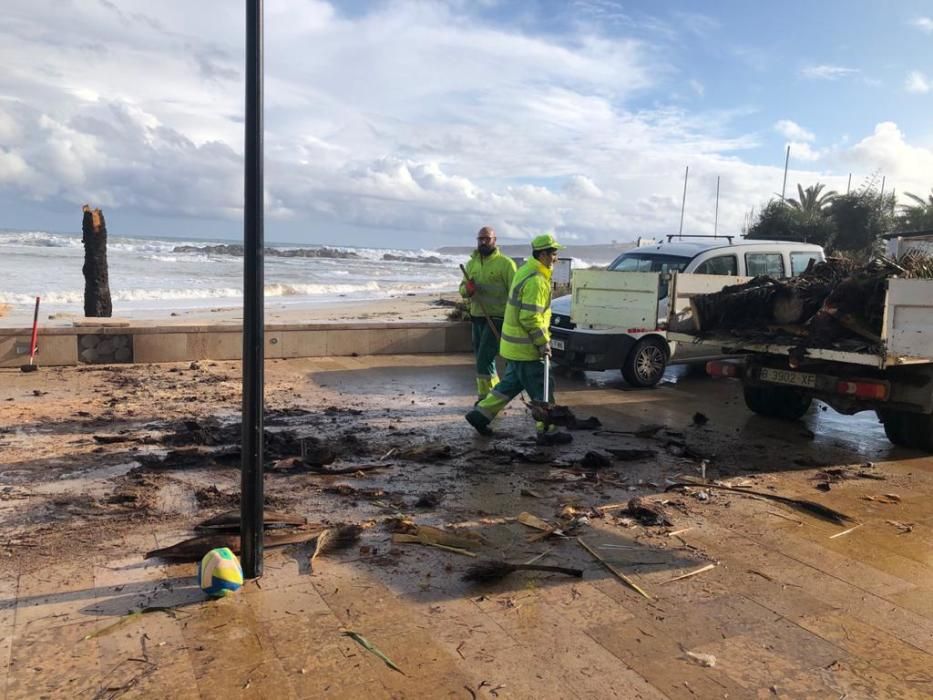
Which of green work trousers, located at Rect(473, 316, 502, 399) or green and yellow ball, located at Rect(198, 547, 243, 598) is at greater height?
green work trousers, located at Rect(473, 316, 502, 399)

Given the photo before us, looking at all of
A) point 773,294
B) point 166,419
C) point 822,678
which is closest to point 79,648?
point 822,678

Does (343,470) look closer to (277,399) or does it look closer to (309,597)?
(309,597)

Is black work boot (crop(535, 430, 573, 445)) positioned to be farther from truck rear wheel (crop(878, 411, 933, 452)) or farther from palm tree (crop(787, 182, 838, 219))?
palm tree (crop(787, 182, 838, 219))

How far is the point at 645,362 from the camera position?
1031cm

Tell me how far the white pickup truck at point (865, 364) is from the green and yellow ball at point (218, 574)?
5.01 meters

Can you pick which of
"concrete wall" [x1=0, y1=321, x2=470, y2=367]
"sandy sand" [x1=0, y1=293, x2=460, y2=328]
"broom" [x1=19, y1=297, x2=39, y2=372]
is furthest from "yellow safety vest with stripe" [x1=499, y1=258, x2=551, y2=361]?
"sandy sand" [x1=0, y1=293, x2=460, y2=328]

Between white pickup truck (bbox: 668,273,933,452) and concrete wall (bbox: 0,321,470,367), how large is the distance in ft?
17.8

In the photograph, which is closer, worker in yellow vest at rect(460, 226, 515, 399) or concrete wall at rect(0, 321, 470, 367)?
worker in yellow vest at rect(460, 226, 515, 399)

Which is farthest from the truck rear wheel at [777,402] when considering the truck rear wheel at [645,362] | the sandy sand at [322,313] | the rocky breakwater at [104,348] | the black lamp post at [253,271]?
the sandy sand at [322,313]

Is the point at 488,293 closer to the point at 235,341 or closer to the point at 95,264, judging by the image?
the point at 235,341

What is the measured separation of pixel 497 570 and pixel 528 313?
332 cm

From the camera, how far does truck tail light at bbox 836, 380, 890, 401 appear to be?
255 inches

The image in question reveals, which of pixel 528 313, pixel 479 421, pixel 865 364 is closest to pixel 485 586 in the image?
pixel 479 421

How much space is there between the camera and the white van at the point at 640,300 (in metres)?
9.40
